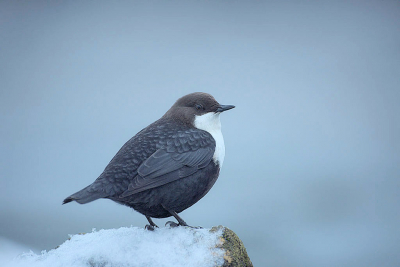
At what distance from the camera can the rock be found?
299cm

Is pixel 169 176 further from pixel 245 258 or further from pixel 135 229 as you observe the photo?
pixel 245 258

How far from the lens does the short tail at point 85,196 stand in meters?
2.81

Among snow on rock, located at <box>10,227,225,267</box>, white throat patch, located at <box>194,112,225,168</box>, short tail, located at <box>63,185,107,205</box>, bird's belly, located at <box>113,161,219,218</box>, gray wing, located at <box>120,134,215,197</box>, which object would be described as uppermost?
white throat patch, located at <box>194,112,225,168</box>

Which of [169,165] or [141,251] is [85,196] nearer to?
[141,251]

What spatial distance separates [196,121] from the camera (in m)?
3.97

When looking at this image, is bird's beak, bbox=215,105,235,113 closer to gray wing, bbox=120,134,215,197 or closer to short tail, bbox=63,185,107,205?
gray wing, bbox=120,134,215,197

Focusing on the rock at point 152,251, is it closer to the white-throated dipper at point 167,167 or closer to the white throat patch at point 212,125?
the white-throated dipper at point 167,167

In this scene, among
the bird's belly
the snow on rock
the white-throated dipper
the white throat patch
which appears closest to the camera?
the snow on rock

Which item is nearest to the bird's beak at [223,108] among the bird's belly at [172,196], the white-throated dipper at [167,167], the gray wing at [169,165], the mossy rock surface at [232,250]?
the white-throated dipper at [167,167]

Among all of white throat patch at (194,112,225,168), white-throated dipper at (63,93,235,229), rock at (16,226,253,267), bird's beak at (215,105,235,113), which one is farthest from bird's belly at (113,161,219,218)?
bird's beak at (215,105,235,113)

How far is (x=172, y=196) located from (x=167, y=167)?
27 cm

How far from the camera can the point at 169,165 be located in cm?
336

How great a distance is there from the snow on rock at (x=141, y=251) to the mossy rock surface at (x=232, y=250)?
1.4 inches

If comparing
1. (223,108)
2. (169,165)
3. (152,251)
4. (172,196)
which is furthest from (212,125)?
→ (152,251)
